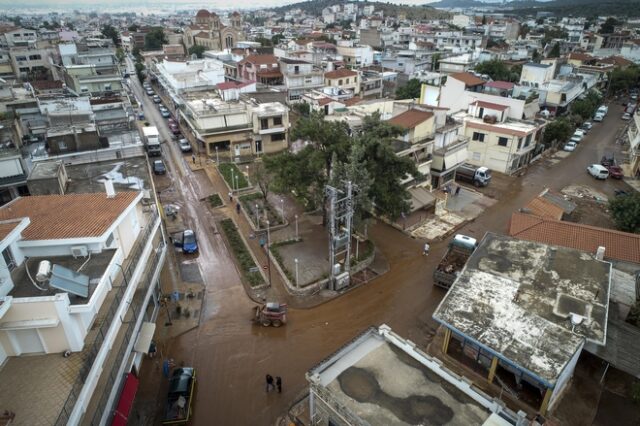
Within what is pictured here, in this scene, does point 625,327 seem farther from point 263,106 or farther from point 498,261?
point 263,106

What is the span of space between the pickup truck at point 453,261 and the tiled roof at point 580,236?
3322 mm

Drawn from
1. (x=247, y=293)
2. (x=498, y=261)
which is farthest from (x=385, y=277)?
(x=247, y=293)

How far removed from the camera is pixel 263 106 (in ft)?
156

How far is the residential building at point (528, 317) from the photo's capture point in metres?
16.7

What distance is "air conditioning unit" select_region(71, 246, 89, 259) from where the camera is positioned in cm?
1659

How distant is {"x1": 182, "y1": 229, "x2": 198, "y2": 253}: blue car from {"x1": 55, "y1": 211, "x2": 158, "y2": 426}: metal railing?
6.76 metres

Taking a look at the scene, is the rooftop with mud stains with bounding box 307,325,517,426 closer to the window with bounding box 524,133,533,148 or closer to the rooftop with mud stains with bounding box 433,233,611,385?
the rooftop with mud stains with bounding box 433,233,611,385

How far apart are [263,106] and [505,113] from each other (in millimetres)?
29134

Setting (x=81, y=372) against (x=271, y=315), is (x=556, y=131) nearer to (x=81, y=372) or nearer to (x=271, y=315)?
(x=271, y=315)

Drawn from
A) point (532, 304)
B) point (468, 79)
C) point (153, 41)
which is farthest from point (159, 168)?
point (153, 41)

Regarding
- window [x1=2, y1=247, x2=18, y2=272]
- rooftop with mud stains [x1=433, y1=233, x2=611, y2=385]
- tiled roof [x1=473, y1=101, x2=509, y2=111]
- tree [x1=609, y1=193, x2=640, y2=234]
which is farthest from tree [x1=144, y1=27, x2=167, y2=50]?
tree [x1=609, y1=193, x2=640, y2=234]

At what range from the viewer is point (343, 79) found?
218 feet

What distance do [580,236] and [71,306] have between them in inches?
1145

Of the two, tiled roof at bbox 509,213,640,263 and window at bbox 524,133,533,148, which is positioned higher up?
window at bbox 524,133,533,148
